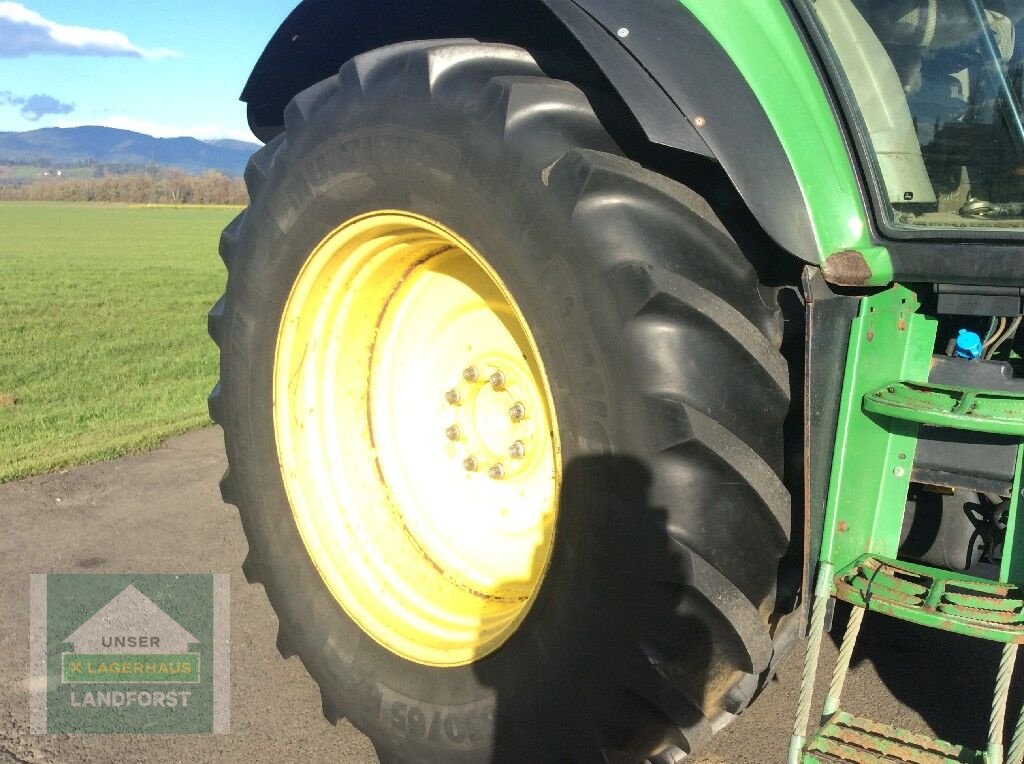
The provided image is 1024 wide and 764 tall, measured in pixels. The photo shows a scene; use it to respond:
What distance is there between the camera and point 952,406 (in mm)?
1687

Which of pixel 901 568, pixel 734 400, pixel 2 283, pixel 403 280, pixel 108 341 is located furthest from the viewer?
pixel 2 283

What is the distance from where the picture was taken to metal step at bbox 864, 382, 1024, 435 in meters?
1.63

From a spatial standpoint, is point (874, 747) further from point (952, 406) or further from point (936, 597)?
point (952, 406)

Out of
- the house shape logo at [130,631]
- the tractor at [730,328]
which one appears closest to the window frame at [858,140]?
the tractor at [730,328]

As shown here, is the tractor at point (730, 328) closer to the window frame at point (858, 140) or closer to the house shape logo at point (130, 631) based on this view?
the window frame at point (858, 140)

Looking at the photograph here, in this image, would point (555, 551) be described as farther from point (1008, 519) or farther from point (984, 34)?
point (984, 34)

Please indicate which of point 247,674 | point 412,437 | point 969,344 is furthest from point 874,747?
point 247,674

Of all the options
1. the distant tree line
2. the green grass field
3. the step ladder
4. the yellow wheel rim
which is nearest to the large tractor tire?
the yellow wheel rim

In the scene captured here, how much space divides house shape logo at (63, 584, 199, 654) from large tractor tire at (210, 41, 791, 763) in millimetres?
576

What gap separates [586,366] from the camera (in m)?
1.69

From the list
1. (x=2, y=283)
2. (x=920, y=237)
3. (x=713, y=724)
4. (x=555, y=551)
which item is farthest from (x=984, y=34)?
(x=2, y=283)

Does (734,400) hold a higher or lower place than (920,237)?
lower

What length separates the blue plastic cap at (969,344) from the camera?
1850 mm

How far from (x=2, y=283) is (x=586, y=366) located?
15.0 m
